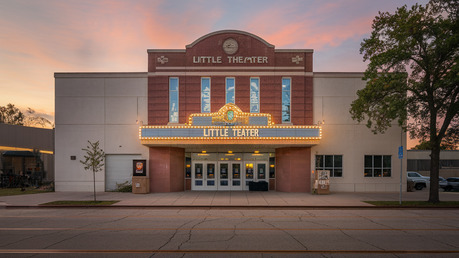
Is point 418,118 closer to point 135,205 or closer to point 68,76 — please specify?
point 135,205

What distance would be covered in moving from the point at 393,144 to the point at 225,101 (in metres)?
13.7

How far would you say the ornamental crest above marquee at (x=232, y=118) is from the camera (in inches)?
773

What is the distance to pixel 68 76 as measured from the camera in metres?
21.8

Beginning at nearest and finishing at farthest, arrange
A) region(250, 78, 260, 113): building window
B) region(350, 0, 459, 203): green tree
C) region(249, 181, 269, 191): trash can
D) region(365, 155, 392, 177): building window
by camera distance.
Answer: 1. region(350, 0, 459, 203): green tree
2. region(250, 78, 260, 113): building window
3. region(365, 155, 392, 177): building window
4. region(249, 181, 269, 191): trash can

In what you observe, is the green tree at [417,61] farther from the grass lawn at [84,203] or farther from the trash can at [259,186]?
the grass lawn at [84,203]

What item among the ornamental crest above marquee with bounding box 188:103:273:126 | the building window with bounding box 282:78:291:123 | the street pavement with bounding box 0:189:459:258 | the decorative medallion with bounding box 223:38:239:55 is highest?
the decorative medallion with bounding box 223:38:239:55

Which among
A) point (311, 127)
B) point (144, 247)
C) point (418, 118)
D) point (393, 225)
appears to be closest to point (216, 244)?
point (144, 247)

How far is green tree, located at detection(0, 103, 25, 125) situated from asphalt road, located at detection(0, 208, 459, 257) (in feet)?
209

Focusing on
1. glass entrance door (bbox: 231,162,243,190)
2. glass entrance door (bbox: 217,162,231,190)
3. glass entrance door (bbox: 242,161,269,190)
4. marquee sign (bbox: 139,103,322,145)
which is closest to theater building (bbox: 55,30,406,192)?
marquee sign (bbox: 139,103,322,145)

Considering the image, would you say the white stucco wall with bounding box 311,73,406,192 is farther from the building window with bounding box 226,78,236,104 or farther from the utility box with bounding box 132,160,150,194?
the utility box with bounding box 132,160,150,194

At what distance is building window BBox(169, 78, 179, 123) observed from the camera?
2159 cm

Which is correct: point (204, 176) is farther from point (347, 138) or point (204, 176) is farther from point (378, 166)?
point (378, 166)

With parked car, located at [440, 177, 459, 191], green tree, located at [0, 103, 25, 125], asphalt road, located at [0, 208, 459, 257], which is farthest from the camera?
green tree, located at [0, 103, 25, 125]

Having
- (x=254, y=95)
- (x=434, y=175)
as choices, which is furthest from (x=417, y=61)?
(x=254, y=95)
